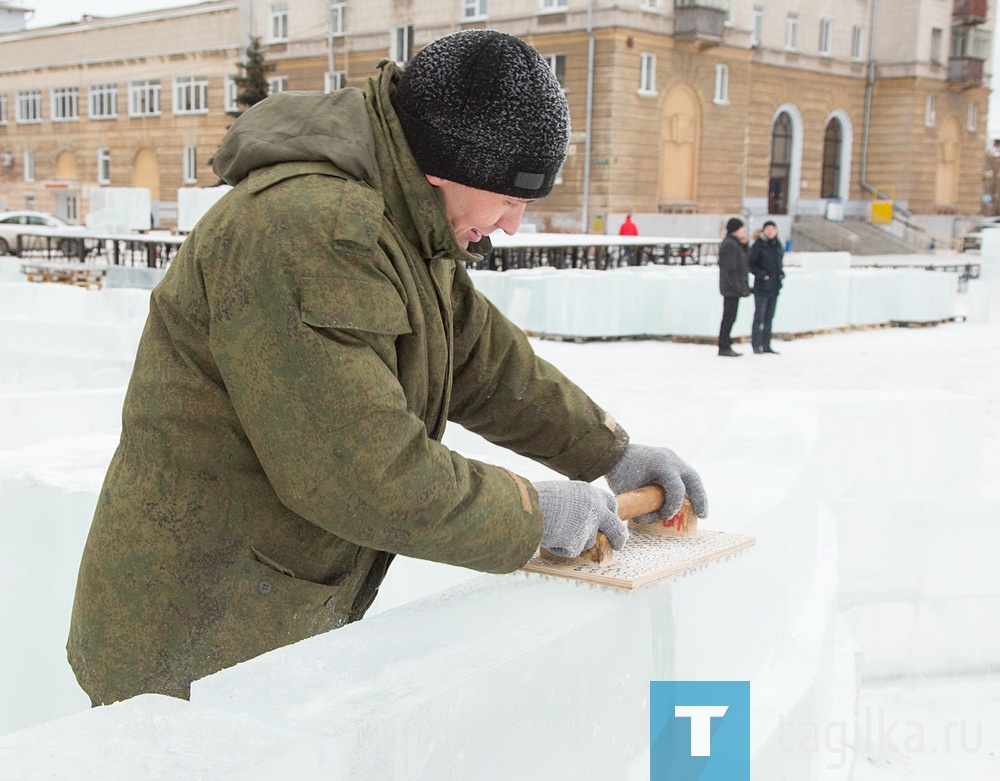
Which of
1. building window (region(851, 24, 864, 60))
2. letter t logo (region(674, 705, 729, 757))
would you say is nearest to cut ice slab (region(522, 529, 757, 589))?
letter t logo (region(674, 705, 729, 757))

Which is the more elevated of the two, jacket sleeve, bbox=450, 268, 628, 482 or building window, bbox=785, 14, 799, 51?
building window, bbox=785, 14, 799, 51

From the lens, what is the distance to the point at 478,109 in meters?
1.65

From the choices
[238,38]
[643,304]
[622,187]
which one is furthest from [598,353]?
[238,38]

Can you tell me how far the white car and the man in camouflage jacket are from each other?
67.7 ft

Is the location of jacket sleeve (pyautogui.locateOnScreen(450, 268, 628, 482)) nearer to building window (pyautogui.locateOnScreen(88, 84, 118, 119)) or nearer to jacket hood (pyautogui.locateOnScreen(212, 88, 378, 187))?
jacket hood (pyautogui.locateOnScreen(212, 88, 378, 187))

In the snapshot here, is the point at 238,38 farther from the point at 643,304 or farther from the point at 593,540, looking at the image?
the point at 593,540

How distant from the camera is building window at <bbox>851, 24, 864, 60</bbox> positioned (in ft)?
133

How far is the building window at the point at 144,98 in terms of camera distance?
42.3 meters

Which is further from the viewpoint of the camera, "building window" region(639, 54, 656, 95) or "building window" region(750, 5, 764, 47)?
"building window" region(750, 5, 764, 47)

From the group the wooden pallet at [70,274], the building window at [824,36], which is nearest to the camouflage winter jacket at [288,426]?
the wooden pallet at [70,274]

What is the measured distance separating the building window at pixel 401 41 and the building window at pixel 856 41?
51.9ft

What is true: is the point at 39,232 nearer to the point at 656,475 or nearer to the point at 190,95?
the point at 190,95

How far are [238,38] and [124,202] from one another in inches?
754

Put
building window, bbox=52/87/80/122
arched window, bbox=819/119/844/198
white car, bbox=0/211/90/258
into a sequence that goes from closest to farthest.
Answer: white car, bbox=0/211/90/258, arched window, bbox=819/119/844/198, building window, bbox=52/87/80/122
